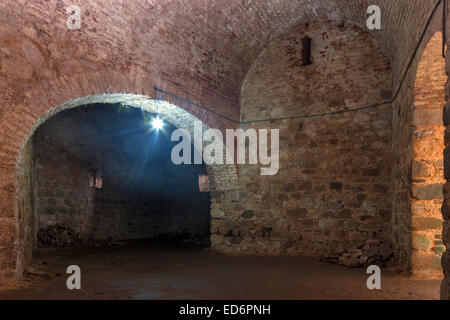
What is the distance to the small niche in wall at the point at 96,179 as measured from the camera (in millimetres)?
9551

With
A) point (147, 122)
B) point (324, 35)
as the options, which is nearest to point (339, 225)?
point (324, 35)

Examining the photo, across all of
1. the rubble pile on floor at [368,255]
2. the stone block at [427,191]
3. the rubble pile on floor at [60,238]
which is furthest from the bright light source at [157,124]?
the stone block at [427,191]

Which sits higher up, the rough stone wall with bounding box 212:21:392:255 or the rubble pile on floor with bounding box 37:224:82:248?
the rough stone wall with bounding box 212:21:392:255

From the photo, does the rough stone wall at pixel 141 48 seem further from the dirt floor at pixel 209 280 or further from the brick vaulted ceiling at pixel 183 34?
the dirt floor at pixel 209 280

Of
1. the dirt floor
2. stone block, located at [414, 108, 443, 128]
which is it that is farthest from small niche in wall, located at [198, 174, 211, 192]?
stone block, located at [414, 108, 443, 128]

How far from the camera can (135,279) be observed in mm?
4781

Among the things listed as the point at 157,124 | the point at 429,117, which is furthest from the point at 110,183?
the point at 429,117

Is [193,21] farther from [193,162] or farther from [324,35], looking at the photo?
[193,162]

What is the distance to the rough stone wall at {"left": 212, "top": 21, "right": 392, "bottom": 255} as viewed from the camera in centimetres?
629

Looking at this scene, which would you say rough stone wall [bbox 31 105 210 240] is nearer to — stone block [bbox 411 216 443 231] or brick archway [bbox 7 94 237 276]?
brick archway [bbox 7 94 237 276]

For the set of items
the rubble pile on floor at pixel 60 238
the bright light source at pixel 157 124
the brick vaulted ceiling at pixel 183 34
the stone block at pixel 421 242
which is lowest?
the rubble pile on floor at pixel 60 238

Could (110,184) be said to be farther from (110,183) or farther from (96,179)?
(96,179)

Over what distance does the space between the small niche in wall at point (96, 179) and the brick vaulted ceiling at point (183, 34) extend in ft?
14.7

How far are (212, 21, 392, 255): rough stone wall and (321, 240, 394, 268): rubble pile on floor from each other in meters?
0.33
